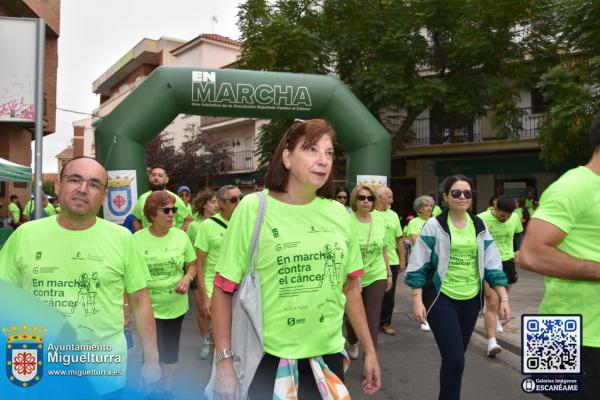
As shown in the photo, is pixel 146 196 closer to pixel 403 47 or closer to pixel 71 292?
pixel 71 292

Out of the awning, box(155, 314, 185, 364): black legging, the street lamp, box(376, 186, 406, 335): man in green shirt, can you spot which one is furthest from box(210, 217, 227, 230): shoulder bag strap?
the street lamp

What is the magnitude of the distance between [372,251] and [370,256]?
0.07 meters

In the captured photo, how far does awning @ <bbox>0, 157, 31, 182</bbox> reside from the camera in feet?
30.7

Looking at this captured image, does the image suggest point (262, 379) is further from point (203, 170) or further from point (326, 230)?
point (203, 170)

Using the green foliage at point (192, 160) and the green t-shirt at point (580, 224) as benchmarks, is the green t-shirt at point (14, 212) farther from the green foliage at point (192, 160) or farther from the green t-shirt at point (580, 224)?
the green t-shirt at point (580, 224)

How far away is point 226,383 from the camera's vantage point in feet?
7.03

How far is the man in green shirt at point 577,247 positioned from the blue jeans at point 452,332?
4.82ft

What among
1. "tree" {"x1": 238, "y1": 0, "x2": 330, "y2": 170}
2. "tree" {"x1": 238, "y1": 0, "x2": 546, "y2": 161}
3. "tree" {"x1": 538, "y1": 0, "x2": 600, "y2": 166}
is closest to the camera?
"tree" {"x1": 538, "y1": 0, "x2": 600, "y2": 166}

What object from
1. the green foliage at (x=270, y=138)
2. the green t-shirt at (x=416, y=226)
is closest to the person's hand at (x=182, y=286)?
the green t-shirt at (x=416, y=226)

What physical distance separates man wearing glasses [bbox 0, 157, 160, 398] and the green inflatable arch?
7147 millimetres

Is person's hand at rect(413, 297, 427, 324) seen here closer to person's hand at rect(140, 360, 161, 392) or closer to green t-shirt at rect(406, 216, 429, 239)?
person's hand at rect(140, 360, 161, 392)

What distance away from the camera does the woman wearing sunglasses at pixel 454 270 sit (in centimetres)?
397

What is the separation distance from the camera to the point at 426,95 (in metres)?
16.7

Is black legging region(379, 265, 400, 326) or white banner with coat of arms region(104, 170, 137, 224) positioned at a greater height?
white banner with coat of arms region(104, 170, 137, 224)
